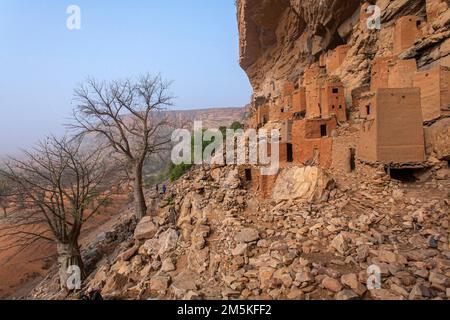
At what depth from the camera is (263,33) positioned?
20375mm

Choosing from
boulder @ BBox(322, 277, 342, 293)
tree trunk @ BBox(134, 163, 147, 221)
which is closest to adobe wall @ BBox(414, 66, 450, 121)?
boulder @ BBox(322, 277, 342, 293)

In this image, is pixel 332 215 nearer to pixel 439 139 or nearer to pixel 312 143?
pixel 312 143

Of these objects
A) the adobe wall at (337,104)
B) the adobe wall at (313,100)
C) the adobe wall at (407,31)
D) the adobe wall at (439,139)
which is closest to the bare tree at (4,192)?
the adobe wall at (439,139)

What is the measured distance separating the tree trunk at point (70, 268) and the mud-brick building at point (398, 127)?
8931 millimetres

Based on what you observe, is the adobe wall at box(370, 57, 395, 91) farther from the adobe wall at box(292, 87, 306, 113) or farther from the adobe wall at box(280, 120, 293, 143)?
the adobe wall at box(280, 120, 293, 143)

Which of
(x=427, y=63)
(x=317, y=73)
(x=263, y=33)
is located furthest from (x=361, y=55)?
(x=263, y=33)

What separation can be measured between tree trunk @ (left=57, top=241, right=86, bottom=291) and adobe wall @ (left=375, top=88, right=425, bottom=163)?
8.99 metres

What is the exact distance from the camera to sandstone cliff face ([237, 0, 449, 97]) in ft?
33.7

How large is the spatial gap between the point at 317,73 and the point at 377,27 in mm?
3313

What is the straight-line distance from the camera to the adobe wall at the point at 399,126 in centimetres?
582

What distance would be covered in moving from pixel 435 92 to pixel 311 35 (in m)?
12.1

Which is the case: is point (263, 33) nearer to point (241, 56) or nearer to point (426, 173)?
point (241, 56)

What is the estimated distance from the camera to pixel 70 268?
22.7ft

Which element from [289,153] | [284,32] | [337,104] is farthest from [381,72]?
[284,32]
